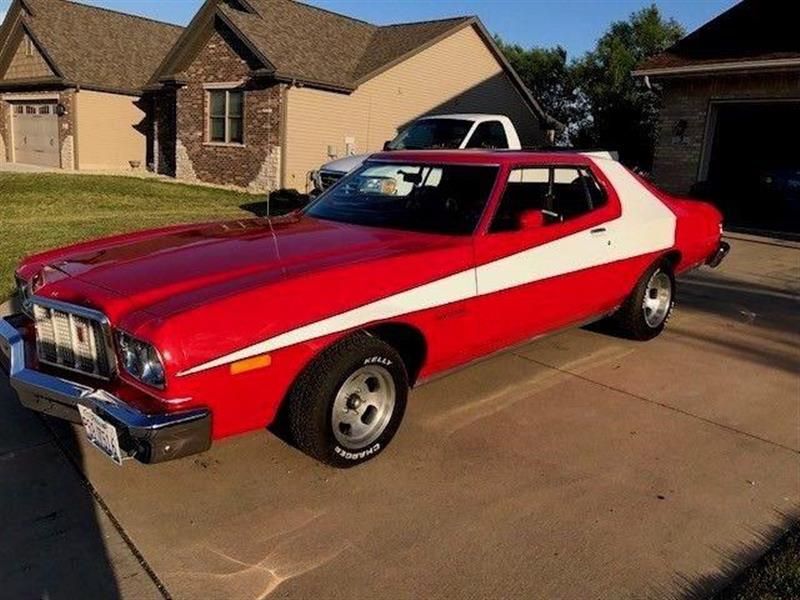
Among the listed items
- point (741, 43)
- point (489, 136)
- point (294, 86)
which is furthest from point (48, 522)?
point (294, 86)

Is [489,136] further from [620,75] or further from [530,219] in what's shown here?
[620,75]

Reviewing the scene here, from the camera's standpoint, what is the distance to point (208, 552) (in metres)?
2.79

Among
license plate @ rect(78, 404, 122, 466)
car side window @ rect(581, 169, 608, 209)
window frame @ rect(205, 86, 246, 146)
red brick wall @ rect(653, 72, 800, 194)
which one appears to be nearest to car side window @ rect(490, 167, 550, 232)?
car side window @ rect(581, 169, 608, 209)

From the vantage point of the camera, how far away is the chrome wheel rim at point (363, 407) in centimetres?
334

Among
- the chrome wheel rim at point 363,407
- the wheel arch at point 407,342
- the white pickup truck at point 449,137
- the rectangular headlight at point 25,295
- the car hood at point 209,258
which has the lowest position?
the chrome wheel rim at point 363,407

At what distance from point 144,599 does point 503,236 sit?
8.66 feet

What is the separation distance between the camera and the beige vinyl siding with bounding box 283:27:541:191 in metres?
19.1

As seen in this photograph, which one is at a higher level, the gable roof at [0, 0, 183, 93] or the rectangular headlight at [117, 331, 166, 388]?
the gable roof at [0, 0, 183, 93]

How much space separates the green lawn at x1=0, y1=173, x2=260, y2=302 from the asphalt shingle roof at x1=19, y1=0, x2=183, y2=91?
20.2ft

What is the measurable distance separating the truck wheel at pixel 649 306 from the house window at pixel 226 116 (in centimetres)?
1610

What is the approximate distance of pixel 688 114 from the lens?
14.0 m

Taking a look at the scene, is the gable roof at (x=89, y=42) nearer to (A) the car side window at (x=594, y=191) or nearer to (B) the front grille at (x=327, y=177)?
(B) the front grille at (x=327, y=177)

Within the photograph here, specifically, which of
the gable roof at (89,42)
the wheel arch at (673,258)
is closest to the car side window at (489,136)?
the wheel arch at (673,258)

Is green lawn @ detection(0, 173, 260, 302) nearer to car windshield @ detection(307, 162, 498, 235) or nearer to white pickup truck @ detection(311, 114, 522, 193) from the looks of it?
white pickup truck @ detection(311, 114, 522, 193)
